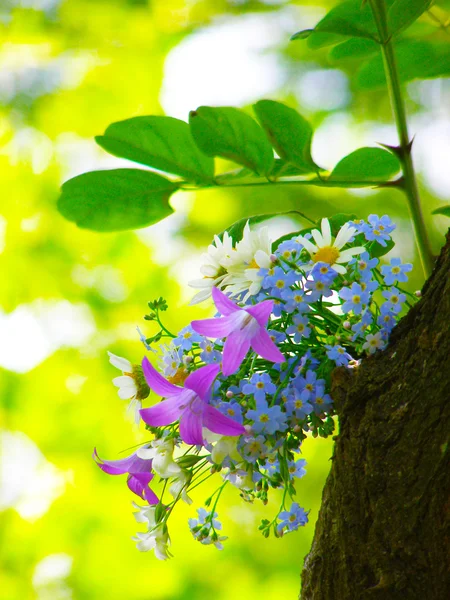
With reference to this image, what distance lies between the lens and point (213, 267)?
1.92ft

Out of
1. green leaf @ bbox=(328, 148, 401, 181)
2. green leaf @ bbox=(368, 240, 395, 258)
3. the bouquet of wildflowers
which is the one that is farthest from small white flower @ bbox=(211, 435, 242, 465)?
green leaf @ bbox=(328, 148, 401, 181)

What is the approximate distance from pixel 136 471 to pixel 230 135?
343 millimetres

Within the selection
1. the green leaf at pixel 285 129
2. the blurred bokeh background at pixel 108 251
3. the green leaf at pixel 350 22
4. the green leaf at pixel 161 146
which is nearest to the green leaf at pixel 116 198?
the green leaf at pixel 161 146

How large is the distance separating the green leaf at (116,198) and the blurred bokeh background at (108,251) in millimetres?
1687

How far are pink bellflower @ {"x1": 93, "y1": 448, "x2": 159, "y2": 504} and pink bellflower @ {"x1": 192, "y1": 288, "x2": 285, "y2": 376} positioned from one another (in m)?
0.16

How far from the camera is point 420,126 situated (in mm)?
2629

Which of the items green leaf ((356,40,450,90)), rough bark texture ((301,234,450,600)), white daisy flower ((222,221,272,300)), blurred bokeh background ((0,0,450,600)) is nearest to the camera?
rough bark texture ((301,234,450,600))

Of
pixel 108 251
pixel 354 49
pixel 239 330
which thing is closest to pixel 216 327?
pixel 239 330

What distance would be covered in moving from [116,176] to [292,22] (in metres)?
2.50

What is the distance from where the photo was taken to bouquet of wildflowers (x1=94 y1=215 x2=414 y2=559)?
1.65 ft

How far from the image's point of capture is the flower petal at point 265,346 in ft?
1.63

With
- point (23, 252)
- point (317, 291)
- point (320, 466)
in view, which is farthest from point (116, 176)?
point (23, 252)

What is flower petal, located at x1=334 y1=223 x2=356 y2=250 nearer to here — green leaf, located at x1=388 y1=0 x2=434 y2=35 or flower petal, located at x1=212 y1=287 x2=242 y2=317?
flower petal, located at x1=212 y1=287 x2=242 y2=317

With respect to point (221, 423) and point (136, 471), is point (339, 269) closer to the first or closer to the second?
point (221, 423)
